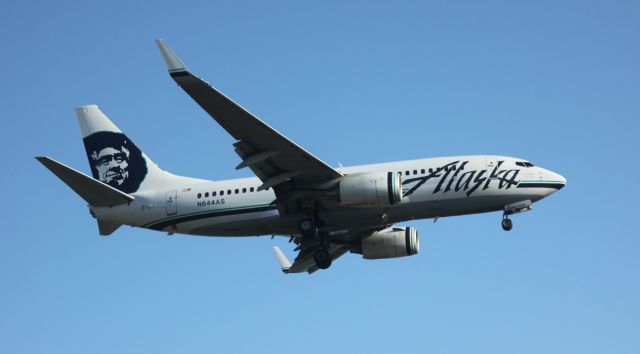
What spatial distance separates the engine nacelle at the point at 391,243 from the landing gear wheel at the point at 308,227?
5594 mm

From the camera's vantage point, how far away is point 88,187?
47.2m

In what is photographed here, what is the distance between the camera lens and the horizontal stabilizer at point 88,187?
44094 mm

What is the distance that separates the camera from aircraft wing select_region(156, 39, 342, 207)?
39406 millimetres

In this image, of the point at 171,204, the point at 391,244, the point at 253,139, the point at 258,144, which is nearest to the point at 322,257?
the point at 391,244

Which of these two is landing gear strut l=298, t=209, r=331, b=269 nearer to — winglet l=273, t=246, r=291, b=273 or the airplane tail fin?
winglet l=273, t=246, r=291, b=273

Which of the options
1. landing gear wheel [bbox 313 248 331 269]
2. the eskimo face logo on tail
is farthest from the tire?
the eskimo face logo on tail

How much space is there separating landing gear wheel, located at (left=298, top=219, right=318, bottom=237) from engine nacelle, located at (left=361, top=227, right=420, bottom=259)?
18.4 ft

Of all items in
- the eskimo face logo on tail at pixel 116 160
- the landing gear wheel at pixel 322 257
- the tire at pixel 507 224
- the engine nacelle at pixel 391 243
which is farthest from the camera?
the engine nacelle at pixel 391 243

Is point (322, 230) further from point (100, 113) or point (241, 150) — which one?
point (100, 113)

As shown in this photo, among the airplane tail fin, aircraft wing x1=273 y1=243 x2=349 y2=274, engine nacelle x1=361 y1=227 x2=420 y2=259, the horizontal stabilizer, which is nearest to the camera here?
the horizontal stabilizer

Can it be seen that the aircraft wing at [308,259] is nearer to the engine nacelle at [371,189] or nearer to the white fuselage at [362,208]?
the white fuselage at [362,208]

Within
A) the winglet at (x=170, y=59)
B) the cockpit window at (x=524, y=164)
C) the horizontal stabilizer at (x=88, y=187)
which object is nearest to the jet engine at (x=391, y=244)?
the cockpit window at (x=524, y=164)

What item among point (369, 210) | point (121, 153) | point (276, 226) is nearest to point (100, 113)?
point (121, 153)

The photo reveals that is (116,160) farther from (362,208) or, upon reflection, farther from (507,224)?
(507,224)
